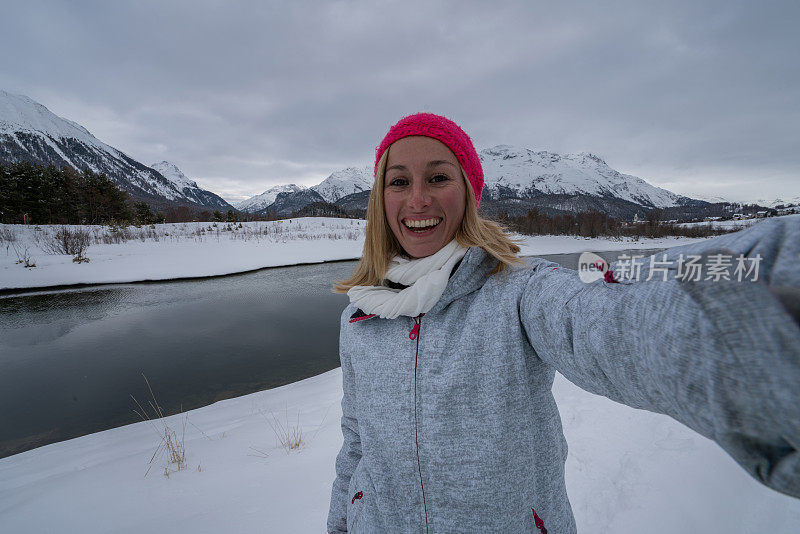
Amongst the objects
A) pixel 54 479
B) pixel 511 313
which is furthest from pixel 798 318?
pixel 54 479

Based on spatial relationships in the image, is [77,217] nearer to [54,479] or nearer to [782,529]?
[54,479]

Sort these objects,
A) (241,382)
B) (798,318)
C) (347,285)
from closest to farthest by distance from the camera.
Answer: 1. (798,318)
2. (347,285)
3. (241,382)

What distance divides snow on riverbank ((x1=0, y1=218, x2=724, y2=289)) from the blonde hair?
5134mm

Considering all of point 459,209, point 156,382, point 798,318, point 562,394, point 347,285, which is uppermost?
point 459,209

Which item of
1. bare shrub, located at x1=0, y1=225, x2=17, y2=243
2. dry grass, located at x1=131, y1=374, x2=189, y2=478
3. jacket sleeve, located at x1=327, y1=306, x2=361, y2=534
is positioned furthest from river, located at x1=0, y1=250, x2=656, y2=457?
bare shrub, located at x1=0, y1=225, x2=17, y2=243

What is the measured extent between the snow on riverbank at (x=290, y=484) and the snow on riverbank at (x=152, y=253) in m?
3.99

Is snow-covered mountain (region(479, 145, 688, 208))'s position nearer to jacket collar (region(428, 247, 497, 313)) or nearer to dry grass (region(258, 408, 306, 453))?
dry grass (region(258, 408, 306, 453))

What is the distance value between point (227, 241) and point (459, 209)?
21.6 m

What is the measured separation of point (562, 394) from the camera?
11.3 feet

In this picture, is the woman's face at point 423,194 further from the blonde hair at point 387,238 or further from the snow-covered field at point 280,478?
the snow-covered field at point 280,478

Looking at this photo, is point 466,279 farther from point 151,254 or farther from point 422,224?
point 151,254

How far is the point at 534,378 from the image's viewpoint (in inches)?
35.8

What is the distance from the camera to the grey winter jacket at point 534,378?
1.21 ft

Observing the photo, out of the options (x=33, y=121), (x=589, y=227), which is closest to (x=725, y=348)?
(x=589, y=227)
